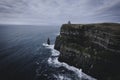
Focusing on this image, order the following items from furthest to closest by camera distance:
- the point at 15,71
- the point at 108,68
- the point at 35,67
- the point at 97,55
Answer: the point at 35,67
the point at 15,71
the point at 97,55
the point at 108,68

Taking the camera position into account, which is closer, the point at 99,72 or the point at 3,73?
the point at 99,72

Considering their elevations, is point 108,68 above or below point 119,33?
below

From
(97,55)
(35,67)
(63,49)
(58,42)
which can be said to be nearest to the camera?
(97,55)

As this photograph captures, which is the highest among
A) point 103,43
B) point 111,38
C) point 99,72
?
point 111,38

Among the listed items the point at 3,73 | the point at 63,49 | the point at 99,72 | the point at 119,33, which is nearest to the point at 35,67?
the point at 3,73

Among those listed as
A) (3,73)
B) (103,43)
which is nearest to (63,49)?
(103,43)

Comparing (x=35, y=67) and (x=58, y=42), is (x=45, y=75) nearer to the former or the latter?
(x=35, y=67)

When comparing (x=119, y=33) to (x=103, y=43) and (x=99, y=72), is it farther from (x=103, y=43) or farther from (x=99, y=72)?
(x=99, y=72)
